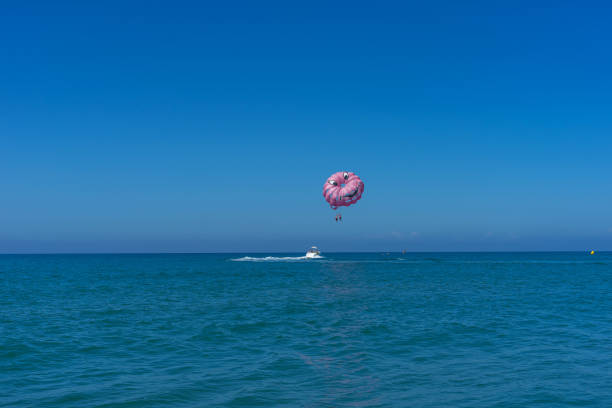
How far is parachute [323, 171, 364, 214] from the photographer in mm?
50031

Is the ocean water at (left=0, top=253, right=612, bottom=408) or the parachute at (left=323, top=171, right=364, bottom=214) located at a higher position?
the parachute at (left=323, top=171, right=364, bottom=214)

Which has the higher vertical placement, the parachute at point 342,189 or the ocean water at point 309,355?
the parachute at point 342,189

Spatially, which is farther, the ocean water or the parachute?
the parachute

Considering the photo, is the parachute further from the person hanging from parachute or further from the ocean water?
the ocean water

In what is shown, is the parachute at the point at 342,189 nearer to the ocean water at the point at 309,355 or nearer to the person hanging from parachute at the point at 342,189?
the person hanging from parachute at the point at 342,189

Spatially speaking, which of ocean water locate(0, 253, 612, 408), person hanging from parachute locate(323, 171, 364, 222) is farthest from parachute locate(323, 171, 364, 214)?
ocean water locate(0, 253, 612, 408)

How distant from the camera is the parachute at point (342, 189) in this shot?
164 feet

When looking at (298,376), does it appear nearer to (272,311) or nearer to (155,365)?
(155,365)

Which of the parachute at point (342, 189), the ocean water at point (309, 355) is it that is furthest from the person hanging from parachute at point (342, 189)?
the ocean water at point (309, 355)

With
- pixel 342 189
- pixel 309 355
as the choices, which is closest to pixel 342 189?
pixel 342 189

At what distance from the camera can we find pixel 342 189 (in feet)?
166

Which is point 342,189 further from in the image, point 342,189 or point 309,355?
point 309,355

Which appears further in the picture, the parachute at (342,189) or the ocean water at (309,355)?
the parachute at (342,189)

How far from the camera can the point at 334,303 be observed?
32.8 metres
